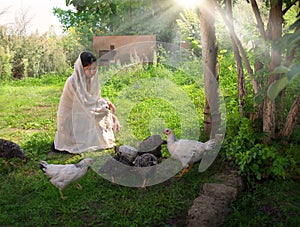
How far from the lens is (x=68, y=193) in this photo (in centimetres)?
372

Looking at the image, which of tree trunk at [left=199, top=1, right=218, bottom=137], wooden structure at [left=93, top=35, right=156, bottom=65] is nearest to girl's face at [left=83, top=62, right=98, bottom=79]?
tree trunk at [left=199, top=1, right=218, bottom=137]

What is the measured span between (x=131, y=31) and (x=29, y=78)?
5650 mm

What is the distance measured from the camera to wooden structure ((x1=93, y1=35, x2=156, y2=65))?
11.8 m

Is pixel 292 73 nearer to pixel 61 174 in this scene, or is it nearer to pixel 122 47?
pixel 61 174

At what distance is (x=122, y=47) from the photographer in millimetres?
11922

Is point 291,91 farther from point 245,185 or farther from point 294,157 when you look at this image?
point 245,185

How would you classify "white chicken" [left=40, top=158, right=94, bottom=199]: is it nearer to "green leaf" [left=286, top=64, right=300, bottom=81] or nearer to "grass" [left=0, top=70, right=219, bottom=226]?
"grass" [left=0, top=70, right=219, bottom=226]

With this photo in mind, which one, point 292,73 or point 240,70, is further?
point 240,70

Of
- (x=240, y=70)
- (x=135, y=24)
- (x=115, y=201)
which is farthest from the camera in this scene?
(x=135, y=24)

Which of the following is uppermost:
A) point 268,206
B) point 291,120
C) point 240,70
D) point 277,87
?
point 277,87

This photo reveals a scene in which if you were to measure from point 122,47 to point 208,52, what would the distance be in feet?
24.4

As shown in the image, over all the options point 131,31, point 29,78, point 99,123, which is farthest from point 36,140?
point 131,31

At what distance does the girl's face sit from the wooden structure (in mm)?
6156

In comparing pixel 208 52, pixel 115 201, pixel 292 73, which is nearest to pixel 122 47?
pixel 208 52
